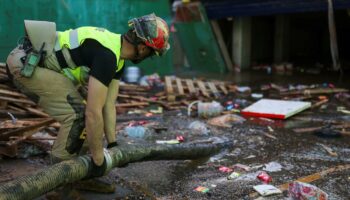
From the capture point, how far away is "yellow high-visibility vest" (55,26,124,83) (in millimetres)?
3250

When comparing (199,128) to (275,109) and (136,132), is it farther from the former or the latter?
(275,109)

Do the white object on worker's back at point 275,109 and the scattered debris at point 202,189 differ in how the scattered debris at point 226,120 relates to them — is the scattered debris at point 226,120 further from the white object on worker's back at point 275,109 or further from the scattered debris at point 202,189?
the scattered debris at point 202,189

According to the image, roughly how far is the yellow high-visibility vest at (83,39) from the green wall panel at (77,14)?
5.98 metres

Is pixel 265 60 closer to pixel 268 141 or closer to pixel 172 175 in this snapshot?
pixel 268 141

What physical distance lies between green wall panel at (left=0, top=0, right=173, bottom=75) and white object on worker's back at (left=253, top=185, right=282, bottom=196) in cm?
690

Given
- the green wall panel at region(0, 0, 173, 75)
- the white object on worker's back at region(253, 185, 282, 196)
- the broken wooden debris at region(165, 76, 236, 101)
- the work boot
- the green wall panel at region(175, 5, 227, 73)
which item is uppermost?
the green wall panel at region(0, 0, 173, 75)

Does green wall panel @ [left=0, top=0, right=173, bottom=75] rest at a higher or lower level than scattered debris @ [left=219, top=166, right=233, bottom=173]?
higher

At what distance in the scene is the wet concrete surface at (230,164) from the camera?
3.85 metres

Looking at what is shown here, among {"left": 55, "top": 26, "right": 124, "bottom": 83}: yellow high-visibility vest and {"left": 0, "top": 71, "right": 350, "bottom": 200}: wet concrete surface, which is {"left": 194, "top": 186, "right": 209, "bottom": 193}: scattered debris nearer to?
{"left": 0, "top": 71, "right": 350, "bottom": 200}: wet concrete surface

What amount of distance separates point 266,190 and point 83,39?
2.15 m

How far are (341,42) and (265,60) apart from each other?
12.5 ft

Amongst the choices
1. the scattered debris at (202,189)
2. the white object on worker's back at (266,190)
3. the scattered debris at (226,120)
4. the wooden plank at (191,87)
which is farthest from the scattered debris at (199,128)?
the wooden plank at (191,87)

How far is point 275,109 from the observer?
6.89 metres

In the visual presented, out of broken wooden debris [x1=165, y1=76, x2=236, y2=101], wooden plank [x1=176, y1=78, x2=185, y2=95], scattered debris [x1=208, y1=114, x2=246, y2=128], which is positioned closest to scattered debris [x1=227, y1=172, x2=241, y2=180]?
scattered debris [x1=208, y1=114, x2=246, y2=128]
